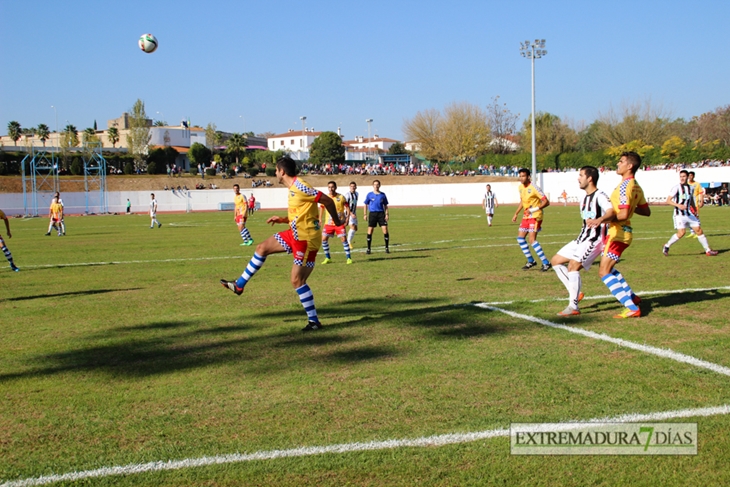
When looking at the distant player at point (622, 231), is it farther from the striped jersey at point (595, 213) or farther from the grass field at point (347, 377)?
the grass field at point (347, 377)

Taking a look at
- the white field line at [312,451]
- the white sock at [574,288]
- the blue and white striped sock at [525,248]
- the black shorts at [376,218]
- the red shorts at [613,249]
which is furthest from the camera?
the black shorts at [376,218]

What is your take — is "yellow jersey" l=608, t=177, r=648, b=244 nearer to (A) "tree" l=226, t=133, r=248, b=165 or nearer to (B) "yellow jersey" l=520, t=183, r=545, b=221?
(B) "yellow jersey" l=520, t=183, r=545, b=221

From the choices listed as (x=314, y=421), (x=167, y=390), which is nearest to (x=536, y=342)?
(x=314, y=421)

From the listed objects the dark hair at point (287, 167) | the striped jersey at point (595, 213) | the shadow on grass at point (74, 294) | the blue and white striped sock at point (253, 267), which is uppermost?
the dark hair at point (287, 167)

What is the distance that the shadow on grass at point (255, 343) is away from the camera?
6.75 m

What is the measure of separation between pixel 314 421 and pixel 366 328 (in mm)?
3338

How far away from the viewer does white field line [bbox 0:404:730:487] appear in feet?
13.5

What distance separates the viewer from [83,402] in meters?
5.61

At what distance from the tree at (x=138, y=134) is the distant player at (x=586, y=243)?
81521mm

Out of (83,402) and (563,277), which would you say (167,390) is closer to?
(83,402)

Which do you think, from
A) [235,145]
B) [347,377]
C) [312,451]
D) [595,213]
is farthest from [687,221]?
[235,145]

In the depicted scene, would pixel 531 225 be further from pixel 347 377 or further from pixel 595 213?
pixel 347 377

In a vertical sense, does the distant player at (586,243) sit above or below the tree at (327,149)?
below

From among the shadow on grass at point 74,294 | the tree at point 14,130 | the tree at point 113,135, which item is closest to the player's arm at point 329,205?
the shadow on grass at point 74,294
